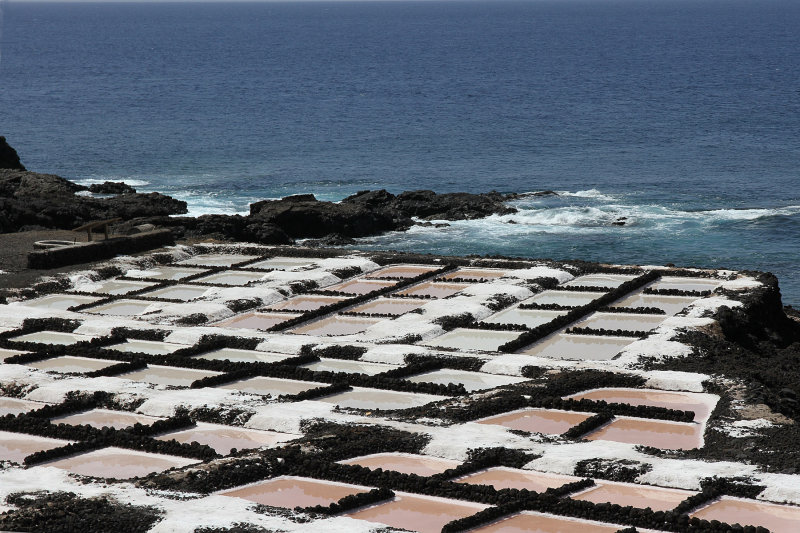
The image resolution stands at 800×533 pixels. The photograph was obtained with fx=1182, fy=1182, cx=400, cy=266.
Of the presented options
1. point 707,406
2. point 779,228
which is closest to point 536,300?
point 707,406

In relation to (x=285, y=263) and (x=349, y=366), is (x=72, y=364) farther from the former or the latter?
(x=285, y=263)

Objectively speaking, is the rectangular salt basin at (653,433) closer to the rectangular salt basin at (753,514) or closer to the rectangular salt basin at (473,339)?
the rectangular salt basin at (753,514)

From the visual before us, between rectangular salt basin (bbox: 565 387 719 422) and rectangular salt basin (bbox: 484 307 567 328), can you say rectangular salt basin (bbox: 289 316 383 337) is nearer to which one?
rectangular salt basin (bbox: 484 307 567 328)

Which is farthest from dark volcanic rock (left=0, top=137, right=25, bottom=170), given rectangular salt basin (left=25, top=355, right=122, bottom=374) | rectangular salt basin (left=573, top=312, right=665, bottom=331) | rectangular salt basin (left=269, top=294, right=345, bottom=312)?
rectangular salt basin (left=573, top=312, right=665, bottom=331)

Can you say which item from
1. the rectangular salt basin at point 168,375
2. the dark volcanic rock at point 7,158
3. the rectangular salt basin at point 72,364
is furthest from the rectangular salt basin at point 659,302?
the dark volcanic rock at point 7,158

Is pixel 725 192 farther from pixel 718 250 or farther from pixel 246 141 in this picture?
pixel 246 141
